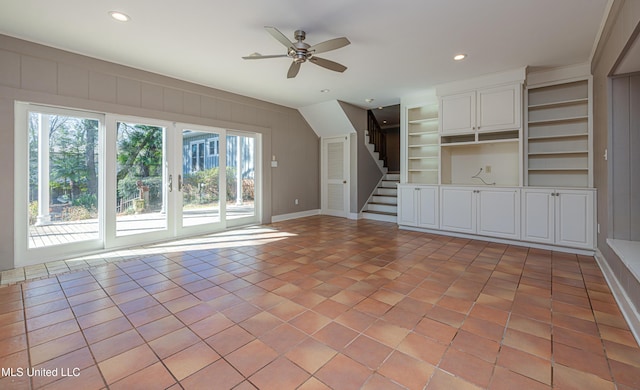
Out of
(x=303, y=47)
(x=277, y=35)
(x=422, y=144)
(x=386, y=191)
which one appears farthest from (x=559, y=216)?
(x=277, y=35)

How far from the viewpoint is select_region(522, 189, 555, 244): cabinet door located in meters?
4.06

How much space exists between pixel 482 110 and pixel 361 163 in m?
2.94

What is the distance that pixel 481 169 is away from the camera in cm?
525

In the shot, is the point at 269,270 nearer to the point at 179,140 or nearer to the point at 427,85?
the point at 179,140

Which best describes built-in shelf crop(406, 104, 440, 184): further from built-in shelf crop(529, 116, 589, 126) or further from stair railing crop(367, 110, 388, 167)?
built-in shelf crop(529, 116, 589, 126)

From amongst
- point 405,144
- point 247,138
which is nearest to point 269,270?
point 247,138

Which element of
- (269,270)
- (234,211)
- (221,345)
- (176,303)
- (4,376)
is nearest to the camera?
(4,376)

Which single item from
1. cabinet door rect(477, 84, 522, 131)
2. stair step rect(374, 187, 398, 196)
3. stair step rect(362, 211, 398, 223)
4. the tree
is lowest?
stair step rect(362, 211, 398, 223)

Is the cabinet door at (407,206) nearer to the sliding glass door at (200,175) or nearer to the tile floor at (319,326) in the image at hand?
the tile floor at (319,326)

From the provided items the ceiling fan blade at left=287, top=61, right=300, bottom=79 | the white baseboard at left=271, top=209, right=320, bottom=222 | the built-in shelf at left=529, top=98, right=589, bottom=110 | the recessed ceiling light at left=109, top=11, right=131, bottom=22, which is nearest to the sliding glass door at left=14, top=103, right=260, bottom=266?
the white baseboard at left=271, top=209, right=320, bottom=222

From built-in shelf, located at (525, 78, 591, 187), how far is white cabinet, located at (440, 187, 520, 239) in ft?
1.72

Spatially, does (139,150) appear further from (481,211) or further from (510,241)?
(510,241)

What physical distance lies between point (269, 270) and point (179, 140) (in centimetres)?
301

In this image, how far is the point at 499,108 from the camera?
14.8ft
